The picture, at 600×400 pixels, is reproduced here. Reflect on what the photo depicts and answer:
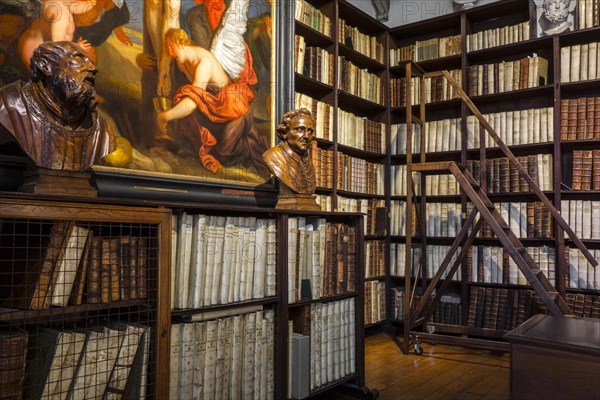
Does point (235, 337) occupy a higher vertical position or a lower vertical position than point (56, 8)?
lower

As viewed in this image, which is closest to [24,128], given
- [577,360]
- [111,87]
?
[111,87]

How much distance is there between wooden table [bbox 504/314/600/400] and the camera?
1495 millimetres

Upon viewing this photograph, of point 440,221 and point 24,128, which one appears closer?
point 24,128

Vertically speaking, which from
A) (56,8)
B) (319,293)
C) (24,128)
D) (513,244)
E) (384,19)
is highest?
(384,19)

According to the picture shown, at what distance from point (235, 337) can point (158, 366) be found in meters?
0.46

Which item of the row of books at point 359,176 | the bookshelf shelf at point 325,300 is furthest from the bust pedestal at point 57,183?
the row of books at point 359,176

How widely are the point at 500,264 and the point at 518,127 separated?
1.16 m

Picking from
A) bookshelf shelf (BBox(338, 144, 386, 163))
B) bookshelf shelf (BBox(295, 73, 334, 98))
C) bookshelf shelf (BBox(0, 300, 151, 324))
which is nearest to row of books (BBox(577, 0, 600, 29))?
bookshelf shelf (BBox(338, 144, 386, 163))

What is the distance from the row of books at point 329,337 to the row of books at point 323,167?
1.18 meters

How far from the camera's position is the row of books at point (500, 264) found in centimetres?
390

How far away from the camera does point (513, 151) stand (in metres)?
4.24

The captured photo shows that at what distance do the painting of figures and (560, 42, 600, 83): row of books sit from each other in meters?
2.39

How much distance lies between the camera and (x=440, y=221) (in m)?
4.43

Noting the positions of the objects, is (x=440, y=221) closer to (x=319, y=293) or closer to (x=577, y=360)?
(x=319, y=293)
